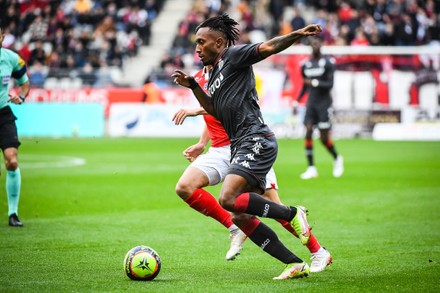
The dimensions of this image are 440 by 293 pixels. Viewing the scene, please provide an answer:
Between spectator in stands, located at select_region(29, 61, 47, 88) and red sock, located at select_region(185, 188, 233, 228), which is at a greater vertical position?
red sock, located at select_region(185, 188, 233, 228)

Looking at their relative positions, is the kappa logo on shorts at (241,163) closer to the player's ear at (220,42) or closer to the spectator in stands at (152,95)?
the player's ear at (220,42)

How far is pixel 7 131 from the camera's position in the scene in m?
11.6

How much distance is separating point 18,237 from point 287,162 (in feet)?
40.1

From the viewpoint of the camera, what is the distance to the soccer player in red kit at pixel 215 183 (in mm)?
8242

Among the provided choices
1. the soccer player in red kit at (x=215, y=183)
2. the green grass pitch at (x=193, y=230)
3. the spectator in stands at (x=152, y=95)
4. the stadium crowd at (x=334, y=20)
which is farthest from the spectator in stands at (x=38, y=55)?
the soccer player in red kit at (x=215, y=183)

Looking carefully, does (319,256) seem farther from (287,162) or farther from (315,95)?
(287,162)

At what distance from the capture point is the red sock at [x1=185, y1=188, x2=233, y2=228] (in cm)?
859

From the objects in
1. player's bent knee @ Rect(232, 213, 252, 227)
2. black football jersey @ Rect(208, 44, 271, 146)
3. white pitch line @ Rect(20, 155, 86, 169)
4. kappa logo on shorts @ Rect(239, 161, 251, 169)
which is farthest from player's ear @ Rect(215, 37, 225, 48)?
white pitch line @ Rect(20, 155, 86, 169)

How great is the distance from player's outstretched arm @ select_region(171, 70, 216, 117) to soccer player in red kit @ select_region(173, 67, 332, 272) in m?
0.37

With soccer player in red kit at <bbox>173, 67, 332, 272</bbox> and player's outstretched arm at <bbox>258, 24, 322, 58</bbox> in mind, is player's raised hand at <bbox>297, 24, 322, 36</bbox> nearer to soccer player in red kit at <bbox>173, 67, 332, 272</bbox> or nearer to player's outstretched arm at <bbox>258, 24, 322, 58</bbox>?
player's outstretched arm at <bbox>258, 24, 322, 58</bbox>

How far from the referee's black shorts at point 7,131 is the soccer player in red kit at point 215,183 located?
3.72 m

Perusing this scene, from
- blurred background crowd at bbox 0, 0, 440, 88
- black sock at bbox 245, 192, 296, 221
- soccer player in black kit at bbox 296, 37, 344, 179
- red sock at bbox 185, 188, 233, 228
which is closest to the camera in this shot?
black sock at bbox 245, 192, 296, 221

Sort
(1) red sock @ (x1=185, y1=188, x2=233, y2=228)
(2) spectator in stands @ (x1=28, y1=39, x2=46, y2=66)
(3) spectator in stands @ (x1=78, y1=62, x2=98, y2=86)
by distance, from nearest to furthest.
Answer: (1) red sock @ (x1=185, y1=188, x2=233, y2=228) → (3) spectator in stands @ (x1=78, y1=62, x2=98, y2=86) → (2) spectator in stands @ (x1=28, y1=39, x2=46, y2=66)

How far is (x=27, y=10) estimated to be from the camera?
37.5 metres
